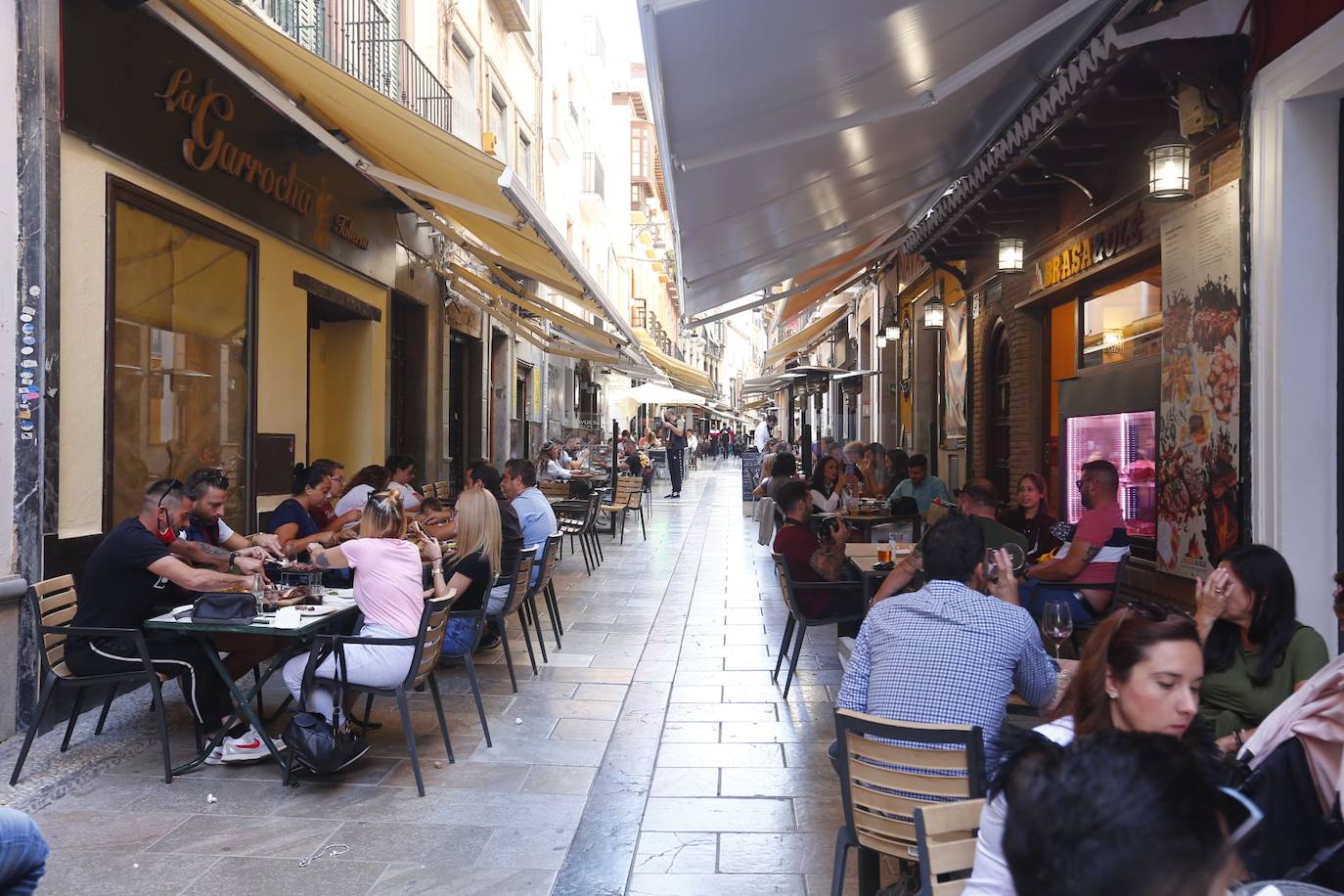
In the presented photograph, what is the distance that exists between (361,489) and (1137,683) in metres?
6.95

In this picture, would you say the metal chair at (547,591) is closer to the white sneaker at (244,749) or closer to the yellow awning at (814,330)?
the white sneaker at (244,749)

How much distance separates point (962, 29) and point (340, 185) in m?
6.52

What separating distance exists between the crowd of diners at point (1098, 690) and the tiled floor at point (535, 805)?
1.01 m

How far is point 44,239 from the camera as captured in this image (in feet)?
17.1

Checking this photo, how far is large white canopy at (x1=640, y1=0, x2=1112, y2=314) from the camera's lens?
192 inches

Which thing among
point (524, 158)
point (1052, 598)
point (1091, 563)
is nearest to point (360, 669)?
point (1052, 598)

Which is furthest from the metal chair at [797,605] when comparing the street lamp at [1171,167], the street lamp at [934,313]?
the street lamp at [934,313]

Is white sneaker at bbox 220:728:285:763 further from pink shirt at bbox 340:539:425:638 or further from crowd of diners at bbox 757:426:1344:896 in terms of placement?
crowd of diners at bbox 757:426:1344:896

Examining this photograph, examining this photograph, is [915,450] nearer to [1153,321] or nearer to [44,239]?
[1153,321]

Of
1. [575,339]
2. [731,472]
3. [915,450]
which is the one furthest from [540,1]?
[731,472]

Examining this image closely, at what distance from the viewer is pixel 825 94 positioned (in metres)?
5.99

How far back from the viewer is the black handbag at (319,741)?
449 cm

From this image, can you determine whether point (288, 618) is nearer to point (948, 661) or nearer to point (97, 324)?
point (97, 324)

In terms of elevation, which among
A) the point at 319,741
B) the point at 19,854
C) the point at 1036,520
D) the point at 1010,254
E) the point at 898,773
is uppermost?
the point at 1010,254
